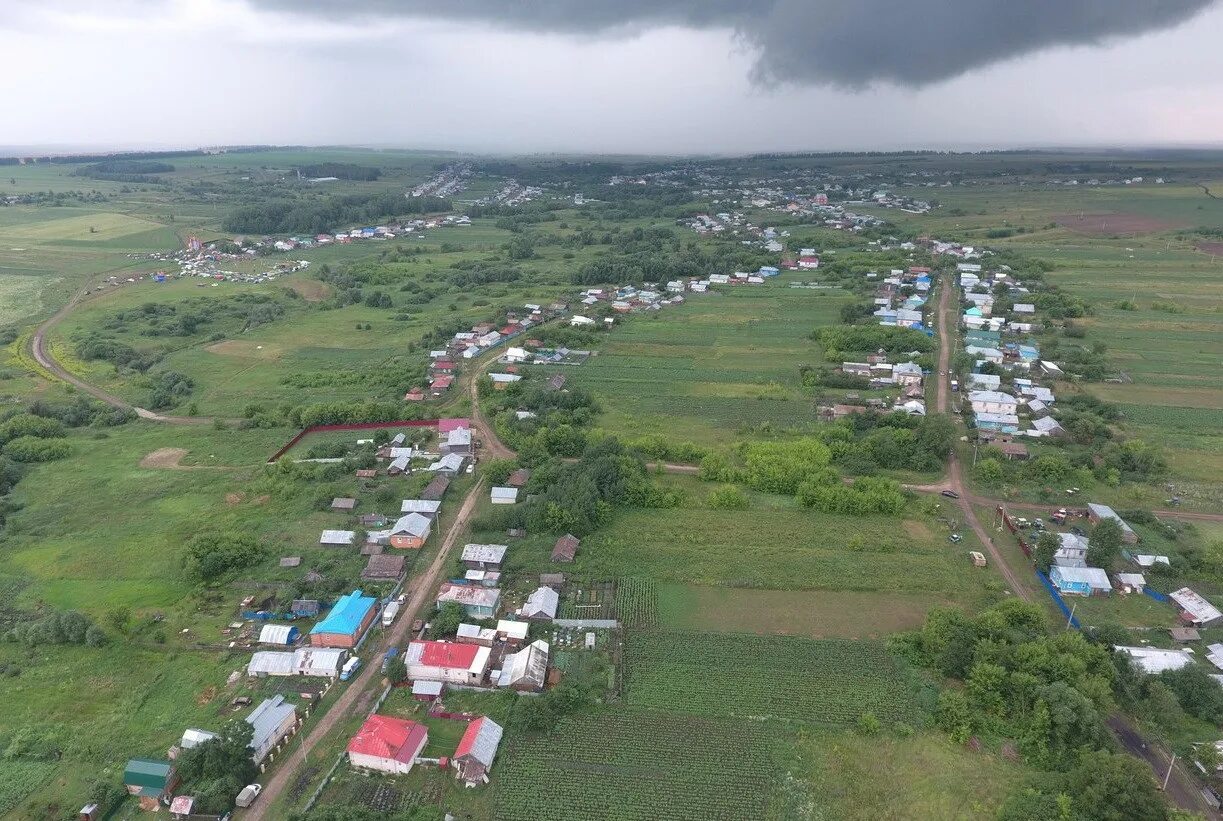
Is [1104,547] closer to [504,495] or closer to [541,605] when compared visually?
[541,605]

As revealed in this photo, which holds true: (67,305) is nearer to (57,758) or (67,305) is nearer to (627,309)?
(627,309)

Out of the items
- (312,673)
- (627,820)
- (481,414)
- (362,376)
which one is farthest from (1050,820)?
(362,376)

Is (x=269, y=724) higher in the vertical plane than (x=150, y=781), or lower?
higher

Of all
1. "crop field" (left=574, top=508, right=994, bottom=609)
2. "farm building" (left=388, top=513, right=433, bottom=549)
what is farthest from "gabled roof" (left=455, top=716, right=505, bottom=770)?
"farm building" (left=388, top=513, right=433, bottom=549)

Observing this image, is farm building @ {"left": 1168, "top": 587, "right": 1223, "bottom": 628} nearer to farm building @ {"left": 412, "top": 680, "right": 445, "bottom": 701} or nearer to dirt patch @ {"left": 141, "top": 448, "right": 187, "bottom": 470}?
farm building @ {"left": 412, "top": 680, "right": 445, "bottom": 701}

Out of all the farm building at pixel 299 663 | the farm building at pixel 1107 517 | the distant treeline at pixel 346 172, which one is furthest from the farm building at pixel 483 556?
the distant treeline at pixel 346 172

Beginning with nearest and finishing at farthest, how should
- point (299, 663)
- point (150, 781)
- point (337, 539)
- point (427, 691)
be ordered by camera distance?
point (150, 781) → point (427, 691) → point (299, 663) → point (337, 539)

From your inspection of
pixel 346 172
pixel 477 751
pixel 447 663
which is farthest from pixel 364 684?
pixel 346 172

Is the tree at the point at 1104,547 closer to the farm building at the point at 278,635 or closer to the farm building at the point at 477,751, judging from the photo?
the farm building at the point at 477,751
